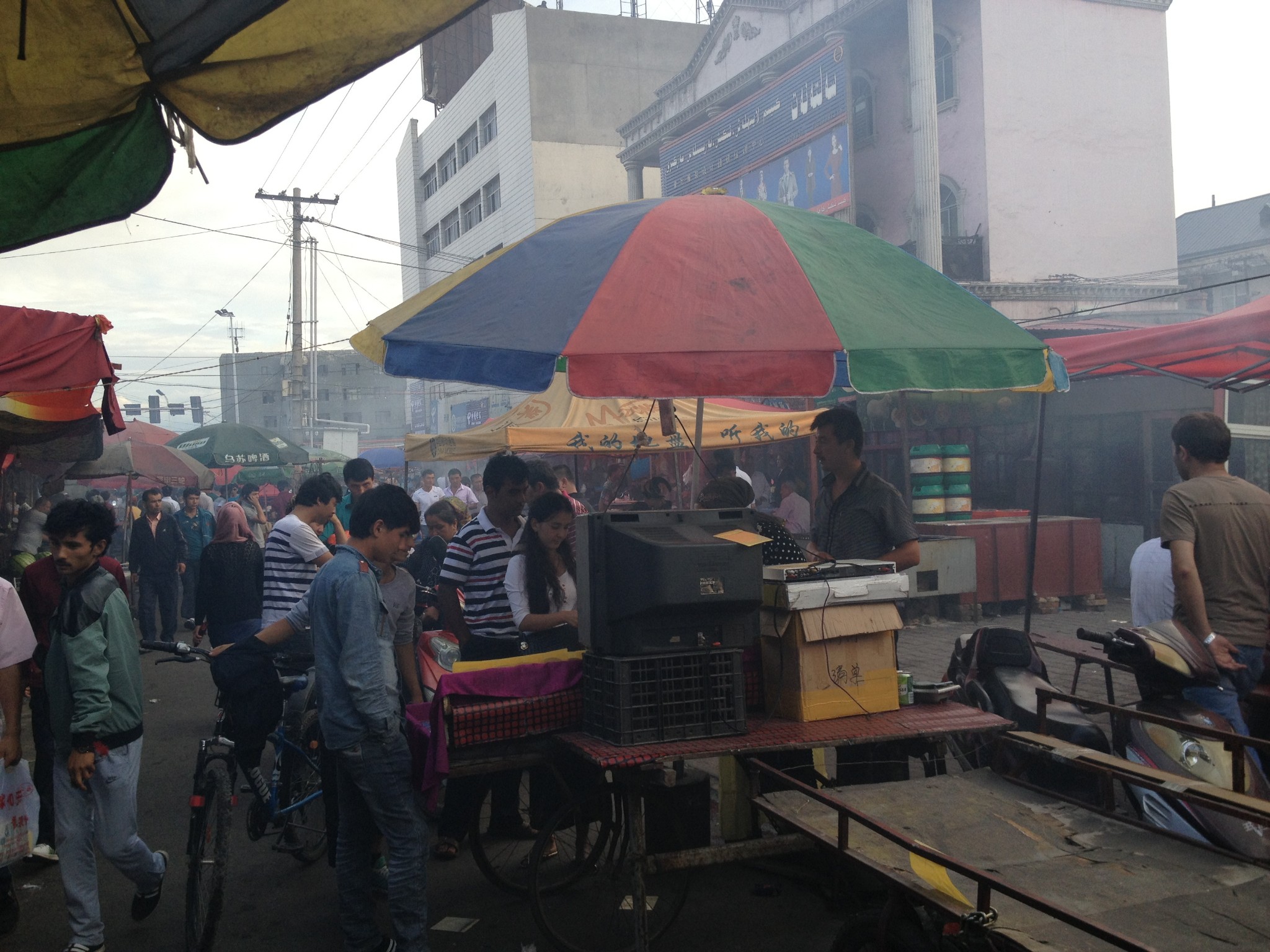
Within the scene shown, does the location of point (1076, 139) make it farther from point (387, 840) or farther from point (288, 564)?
point (387, 840)

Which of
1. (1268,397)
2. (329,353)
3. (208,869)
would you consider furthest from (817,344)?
(329,353)

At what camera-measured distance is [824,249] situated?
14.7 ft

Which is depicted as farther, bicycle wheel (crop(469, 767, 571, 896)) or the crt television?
bicycle wheel (crop(469, 767, 571, 896))

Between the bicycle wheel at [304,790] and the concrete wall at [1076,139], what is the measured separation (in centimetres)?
1641

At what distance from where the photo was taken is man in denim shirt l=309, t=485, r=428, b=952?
3812mm

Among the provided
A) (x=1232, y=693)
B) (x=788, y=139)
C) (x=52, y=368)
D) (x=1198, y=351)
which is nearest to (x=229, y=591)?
(x=52, y=368)

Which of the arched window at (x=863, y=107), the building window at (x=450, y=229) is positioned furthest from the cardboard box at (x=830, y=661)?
the building window at (x=450, y=229)

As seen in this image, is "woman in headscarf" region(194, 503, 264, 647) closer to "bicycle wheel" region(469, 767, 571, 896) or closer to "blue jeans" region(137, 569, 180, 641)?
"bicycle wheel" region(469, 767, 571, 896)

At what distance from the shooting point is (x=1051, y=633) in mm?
10633

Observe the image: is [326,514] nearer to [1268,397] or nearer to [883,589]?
[883,589]

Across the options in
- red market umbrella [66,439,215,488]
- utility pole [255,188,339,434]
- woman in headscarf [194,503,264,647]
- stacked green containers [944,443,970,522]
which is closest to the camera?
woman in headscarf [194,503,264,647]

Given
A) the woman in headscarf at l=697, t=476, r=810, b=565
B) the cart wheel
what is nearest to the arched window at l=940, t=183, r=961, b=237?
the woman in headscarf at l=697, t=476, r=810, b=565

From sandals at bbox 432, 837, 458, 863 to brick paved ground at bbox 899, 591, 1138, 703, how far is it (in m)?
4.96

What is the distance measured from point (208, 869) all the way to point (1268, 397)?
14.9 meters
